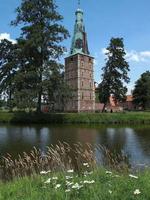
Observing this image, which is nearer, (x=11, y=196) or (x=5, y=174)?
(x=11, y=196)

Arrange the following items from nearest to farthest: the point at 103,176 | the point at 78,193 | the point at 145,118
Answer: the point at 78,193 < the point at 103,176 < the point at 145,118

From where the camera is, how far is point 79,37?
312ft

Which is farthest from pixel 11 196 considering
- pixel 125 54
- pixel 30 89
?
pixel 125 54

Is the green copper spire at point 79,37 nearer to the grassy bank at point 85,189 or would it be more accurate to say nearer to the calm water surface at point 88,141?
the calm water surface at point 88,141

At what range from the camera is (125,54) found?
67625mm

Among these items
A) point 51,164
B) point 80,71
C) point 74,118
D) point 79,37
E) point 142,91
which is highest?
point 79,37

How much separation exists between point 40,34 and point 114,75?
24040mm

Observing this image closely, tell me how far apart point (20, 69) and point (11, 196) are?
42392 millimetres

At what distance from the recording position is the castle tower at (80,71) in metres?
92.4

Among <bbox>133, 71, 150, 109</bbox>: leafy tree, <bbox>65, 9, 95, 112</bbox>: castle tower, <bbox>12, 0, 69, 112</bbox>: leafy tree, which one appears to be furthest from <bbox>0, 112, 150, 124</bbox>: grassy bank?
<bbox>65, 9, 95, 112</bbox>: castle tower

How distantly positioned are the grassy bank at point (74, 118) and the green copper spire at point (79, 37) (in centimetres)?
4755

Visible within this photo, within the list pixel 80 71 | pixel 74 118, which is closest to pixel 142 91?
pixel 80 71

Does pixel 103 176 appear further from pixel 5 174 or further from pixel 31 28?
pixel 31 28

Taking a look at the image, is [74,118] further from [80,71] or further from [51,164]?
[80,71]
